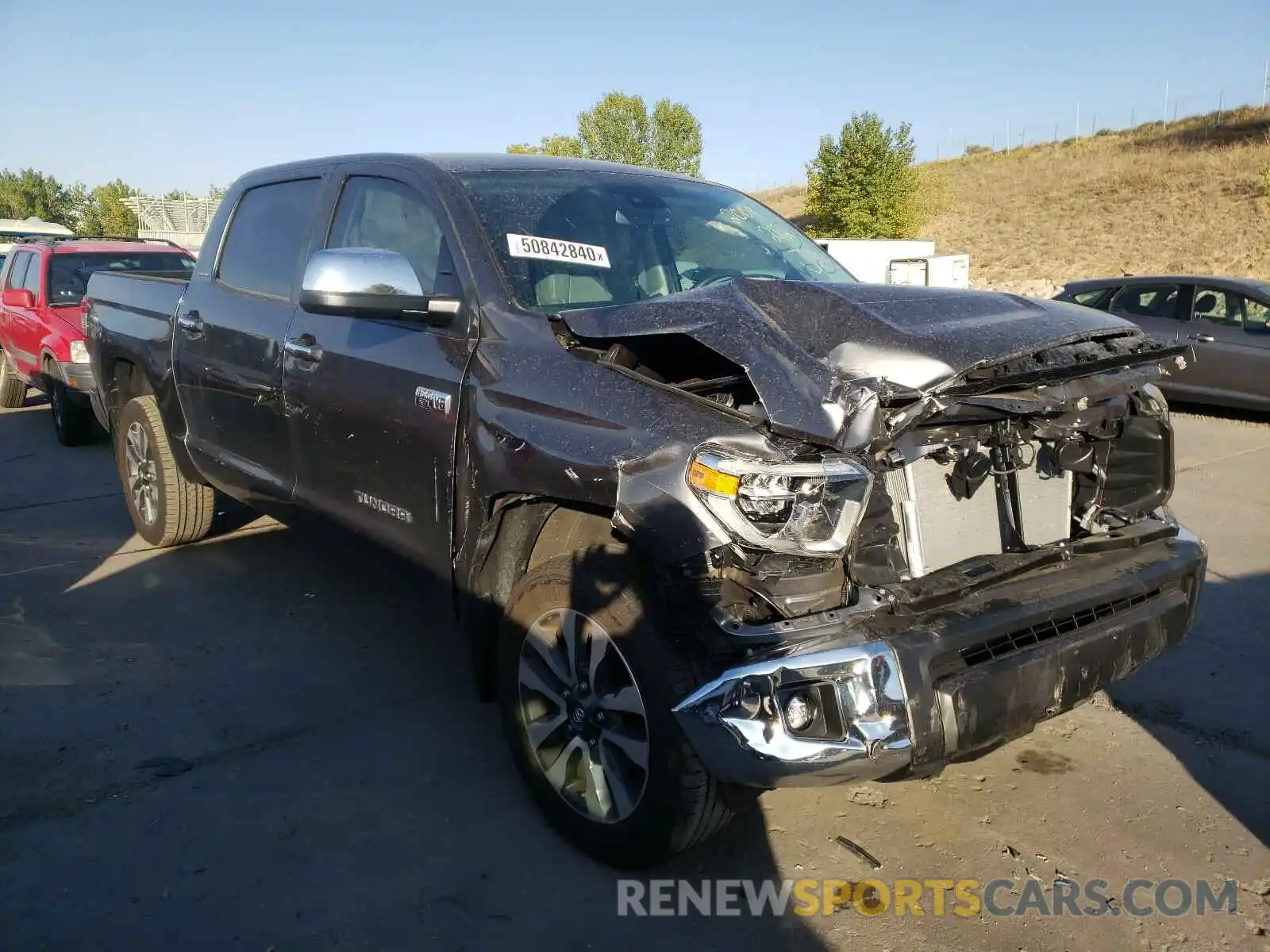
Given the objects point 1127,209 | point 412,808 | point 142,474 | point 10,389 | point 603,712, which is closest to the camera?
point 603,712

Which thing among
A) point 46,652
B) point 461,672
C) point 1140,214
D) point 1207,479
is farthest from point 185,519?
point 1140,214

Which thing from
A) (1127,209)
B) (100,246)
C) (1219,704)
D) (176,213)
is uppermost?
(176,213)

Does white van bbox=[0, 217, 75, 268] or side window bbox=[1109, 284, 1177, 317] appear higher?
white van bbox=[0, 217, 75, 268]

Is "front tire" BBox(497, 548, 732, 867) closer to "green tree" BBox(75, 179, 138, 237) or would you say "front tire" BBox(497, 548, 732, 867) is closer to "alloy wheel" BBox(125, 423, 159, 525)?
"alloy wheel" BBox(125, 423, 159, 525)

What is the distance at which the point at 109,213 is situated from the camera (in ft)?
208

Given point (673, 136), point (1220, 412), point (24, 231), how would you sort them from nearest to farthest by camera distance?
1. point (1220, 412)
2. point (24, 231)
3. point (673, 136)

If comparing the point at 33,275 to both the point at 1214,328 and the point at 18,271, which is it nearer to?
the point at 18,271

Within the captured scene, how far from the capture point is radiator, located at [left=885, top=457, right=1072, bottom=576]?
269 centimetres

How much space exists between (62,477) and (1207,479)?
9.02 metres

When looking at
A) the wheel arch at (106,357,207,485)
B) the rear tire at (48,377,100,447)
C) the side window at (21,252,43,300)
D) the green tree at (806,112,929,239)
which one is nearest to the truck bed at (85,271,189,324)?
the wheel arch at (106,357,207,485)

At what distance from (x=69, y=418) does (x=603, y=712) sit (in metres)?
8.42

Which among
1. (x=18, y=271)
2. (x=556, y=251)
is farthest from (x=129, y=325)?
(x=18, y=271)

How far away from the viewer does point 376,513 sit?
3570mm

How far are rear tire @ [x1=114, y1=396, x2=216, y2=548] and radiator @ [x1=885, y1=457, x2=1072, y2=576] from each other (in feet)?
13.5
